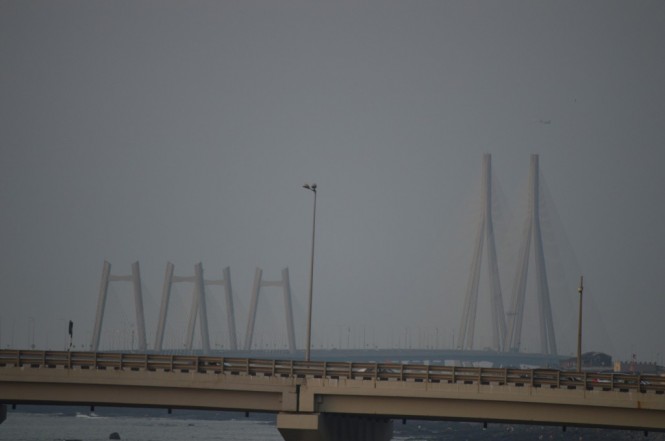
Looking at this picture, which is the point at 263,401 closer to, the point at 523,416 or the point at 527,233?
the point at 523,416

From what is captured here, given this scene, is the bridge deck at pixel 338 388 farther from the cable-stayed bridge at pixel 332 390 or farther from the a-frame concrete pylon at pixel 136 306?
the a-frame concrete pylon at pixel 136 306

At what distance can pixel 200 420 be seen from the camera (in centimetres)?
15825

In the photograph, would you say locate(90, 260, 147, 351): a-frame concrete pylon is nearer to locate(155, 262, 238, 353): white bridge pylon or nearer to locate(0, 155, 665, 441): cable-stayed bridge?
locate(155, 262, 238, 353): white bridge pylon

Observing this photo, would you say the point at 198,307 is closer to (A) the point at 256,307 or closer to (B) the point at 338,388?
(A) the point at 256,307

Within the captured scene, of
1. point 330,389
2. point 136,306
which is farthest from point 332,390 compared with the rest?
point 136,306

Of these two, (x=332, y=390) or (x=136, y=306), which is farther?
(x=136, y=306)

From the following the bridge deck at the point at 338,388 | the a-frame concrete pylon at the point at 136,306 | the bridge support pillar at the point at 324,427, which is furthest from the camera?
the a-frame concrete pylon at the point at 136,306

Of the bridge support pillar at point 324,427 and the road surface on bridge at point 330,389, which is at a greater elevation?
the road surface on bridge at point 330,389

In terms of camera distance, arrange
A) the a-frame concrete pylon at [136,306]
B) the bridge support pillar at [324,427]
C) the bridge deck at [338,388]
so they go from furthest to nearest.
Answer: the a-frame concrete pylon at [136,306], the bridge support pillar at [324,427], the bridge deck at [338,388]

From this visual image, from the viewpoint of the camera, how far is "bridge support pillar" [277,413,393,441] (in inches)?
1927

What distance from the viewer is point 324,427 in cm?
4991

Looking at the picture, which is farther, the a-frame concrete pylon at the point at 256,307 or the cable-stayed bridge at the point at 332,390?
the a-frame concrete pylon at the point at 256,307

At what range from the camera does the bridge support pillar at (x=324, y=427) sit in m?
48.9

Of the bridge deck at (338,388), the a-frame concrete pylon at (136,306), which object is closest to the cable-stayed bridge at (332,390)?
the bridge deck at (338,388)
